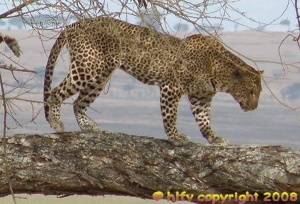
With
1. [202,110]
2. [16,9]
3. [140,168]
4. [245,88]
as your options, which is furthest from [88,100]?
[16,9]

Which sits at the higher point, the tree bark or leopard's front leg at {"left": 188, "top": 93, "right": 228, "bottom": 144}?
leopard's front leg at {"left": 188, "top": 93, "right": 228, "bottom": 144}

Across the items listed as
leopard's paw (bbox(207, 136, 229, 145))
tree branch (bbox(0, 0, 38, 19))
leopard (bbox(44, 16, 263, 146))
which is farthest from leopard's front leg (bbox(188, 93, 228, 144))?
tree branch (bbox(0, 0, 38, 19))

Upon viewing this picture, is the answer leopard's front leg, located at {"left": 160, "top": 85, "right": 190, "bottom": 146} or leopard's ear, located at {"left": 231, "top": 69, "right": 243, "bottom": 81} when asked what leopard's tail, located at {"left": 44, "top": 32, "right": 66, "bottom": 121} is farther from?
leopard's ear, located at {"left": 231, "top": 69, "right": 243, "bottom": 81}

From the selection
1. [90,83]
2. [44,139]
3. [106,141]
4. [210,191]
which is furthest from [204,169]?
[90,83]

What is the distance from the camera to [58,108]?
9.61 m

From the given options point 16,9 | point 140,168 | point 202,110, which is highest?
point 16,9

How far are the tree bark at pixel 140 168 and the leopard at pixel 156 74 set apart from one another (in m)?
1.57

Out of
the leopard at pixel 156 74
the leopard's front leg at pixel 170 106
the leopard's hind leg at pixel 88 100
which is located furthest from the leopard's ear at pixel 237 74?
the leopard's hind leg at pixel 88 100

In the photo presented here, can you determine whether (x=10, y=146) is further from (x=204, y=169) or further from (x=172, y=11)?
(x=172, y=11)

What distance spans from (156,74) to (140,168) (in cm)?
224

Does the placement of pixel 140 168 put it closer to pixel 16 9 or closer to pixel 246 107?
pixel 16 9

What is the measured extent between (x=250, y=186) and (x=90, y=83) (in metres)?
2.60

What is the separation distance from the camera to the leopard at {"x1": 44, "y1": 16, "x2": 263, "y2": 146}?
9695 millimetres

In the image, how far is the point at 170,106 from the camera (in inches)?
390
